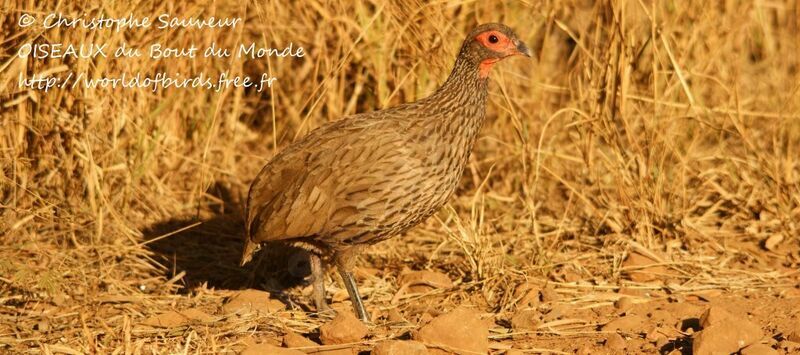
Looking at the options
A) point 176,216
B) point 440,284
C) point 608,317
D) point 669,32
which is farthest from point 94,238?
point 669,32

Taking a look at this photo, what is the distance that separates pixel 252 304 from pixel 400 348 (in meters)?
1.12

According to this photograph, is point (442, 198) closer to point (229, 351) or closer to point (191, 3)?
point (229, 351)

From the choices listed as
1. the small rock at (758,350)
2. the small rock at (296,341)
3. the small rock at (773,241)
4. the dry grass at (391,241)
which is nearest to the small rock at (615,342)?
the dry grass at (391,241)

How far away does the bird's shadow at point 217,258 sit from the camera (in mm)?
5402

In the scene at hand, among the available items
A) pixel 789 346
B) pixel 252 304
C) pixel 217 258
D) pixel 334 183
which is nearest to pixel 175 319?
pixel 252 304

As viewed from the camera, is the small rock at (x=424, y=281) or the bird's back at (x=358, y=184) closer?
the bird's back at (x=358, y=184)

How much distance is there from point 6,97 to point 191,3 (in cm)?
107

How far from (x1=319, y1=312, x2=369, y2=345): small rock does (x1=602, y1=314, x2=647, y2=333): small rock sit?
42.4 inches

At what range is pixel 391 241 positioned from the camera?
575 cm

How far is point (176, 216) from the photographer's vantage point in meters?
5.82

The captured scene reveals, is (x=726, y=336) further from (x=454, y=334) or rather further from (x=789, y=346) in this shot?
(x=454, y=334)

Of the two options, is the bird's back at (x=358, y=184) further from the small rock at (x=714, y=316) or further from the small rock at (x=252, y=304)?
the small rock at (x=714, y=316)

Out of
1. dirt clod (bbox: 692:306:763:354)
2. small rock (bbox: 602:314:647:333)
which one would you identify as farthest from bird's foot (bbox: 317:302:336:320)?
dirt clod (bbox: 692:306:763:354)

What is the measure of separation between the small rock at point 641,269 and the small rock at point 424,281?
883mm
